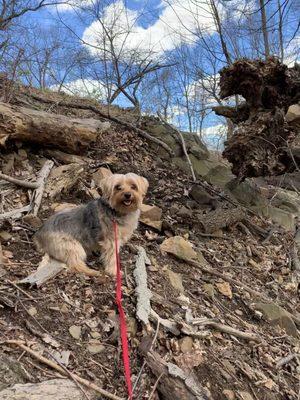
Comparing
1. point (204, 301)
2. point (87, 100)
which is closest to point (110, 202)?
point (204, 301)

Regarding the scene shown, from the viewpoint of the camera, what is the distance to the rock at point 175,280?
5.59 meters

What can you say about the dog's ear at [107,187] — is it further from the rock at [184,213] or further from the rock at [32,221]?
the rock at [184,213]

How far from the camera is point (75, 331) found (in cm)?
411

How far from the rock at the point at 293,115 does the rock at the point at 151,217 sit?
12.2ft

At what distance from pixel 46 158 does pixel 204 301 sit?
435 centimetres

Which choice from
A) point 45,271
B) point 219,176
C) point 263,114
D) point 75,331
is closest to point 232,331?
point 75,331

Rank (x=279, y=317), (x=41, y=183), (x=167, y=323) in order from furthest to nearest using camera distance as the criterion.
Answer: (x=41, y=183) → (x=279, y=317) → (x=167, y=323)

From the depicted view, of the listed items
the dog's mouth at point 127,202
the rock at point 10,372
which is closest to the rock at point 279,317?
the dog's mouth at point 127,202

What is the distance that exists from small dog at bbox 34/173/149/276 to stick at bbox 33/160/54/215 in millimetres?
929

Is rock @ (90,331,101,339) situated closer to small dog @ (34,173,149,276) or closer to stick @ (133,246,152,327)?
stick @ (133,246,152,327)

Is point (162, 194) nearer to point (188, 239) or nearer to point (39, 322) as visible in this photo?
point (188, 239)

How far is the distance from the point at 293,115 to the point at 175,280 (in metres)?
5.02

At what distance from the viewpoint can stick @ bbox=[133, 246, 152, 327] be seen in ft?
14.4

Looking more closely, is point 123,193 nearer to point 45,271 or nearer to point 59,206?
point 45,271
